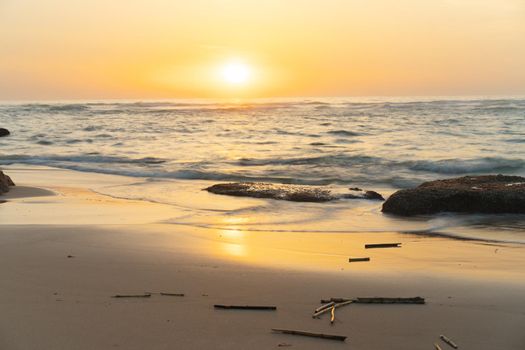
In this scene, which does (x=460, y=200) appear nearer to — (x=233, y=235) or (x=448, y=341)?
(x=233, y=235)

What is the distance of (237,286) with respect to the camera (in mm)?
4039

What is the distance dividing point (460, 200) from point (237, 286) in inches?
185

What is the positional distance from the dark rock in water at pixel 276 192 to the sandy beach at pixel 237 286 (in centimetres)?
237

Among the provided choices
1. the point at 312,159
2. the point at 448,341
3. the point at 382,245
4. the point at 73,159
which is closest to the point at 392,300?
the point at 448,341

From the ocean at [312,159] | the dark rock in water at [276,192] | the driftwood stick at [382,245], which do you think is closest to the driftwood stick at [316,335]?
the driftwood stick at [382,245]

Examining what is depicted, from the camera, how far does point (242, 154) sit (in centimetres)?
1703

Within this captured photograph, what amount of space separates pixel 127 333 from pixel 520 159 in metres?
14.1

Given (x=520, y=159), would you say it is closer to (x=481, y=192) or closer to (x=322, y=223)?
(x=481, y=192)

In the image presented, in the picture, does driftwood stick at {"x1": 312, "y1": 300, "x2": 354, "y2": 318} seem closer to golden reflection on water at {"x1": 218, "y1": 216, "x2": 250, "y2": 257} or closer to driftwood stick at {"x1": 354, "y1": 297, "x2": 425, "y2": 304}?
driftwood stick at {"x1": 354, "y1": 297, "x2": 425, "y2": 304}

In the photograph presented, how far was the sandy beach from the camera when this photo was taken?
10.4ft

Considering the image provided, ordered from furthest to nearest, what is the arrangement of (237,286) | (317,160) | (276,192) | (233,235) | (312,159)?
(312,159) → (317,160) → (276,192) → (233,235) → (237,286)

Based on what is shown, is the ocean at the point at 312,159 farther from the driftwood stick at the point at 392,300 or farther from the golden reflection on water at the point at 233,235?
the driftwood stick at the point at 392,300

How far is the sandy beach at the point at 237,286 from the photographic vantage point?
3164 mm

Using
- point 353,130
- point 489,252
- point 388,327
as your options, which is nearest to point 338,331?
point 388,327
